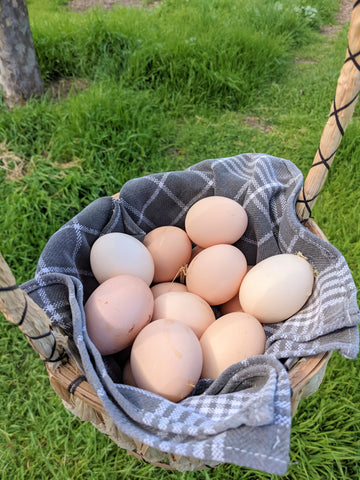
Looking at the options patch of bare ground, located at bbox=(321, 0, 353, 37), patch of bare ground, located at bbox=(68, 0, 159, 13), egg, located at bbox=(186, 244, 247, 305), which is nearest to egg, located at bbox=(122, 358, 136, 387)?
egg, located at bbox=(186, 244, 247, 305)

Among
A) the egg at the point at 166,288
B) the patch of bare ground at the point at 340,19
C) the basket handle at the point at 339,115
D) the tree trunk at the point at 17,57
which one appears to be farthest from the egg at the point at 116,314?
the patch of bare ground at the point at 340,19

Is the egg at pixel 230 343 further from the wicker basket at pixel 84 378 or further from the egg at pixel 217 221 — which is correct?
the egg at pixel 217 221

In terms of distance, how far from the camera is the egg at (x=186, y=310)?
1089 millimetres

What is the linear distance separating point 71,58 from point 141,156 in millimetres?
936

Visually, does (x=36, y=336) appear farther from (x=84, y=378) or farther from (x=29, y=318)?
(x=84, y=378)

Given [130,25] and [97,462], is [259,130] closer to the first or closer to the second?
[130,25]

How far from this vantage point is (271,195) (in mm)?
1233

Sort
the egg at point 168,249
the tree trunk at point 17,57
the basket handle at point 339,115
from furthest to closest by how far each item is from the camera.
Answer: the tree trunk at point 17,57 < the egg at point 168,249 < the basket handle at point 339,115

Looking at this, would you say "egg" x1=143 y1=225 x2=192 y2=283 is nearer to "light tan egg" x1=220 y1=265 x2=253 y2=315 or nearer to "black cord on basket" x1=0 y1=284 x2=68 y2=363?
"light tan egg" x1=220 y1=265 x2=253 y2=315

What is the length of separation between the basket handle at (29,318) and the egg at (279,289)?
0.48 metres

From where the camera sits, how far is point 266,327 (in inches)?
43.4

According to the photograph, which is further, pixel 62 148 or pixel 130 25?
pixel 130 25

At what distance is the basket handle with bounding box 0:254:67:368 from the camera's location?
0.67m

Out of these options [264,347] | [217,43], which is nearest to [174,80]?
[217,43]
